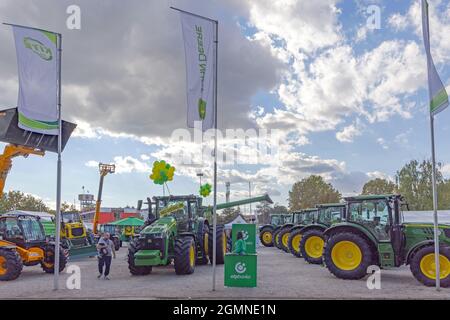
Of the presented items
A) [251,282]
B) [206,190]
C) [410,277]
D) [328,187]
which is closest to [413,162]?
[328,187]

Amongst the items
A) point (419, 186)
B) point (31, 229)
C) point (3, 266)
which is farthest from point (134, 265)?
point (419, 186)

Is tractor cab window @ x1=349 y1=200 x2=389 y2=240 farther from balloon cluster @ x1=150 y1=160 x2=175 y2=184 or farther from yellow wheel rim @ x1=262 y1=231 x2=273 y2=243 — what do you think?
yellow wheel rim @ x1=262 y1=231 x2=273 y2=243

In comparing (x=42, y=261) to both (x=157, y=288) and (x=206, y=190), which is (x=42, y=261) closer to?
(x=157, y=288)

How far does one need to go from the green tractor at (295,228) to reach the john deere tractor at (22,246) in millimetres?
9376

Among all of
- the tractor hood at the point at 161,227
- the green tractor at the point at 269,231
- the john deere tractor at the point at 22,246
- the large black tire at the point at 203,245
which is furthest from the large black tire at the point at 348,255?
the green tractor at the point at 269,231

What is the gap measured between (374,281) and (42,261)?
985 cm

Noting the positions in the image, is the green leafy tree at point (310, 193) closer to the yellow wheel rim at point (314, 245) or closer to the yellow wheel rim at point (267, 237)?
the yellow wheel rim at point (267, 237)

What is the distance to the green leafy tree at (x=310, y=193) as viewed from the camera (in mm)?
63188

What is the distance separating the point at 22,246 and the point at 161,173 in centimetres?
812

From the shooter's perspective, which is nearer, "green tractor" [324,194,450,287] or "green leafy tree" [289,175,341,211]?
"green tractor" [324,194,450,287]

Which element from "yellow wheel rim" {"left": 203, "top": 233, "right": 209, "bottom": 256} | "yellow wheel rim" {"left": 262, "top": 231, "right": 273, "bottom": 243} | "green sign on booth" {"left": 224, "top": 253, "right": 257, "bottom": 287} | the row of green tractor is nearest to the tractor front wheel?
"yellow wheel rim" {"left": 262, "top": 231, "right": 273, "bottom": 243}

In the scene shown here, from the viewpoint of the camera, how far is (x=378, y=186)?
62312 millimetres

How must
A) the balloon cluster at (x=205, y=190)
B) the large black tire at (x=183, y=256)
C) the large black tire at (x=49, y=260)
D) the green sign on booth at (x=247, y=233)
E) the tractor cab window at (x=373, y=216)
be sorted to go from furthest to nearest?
the balloon cluster at (x=205, y=190), the large black tire at (x=49, y=260), the large black tire at (x=183, y=256), the tractor cab window at (x=373, y=216), the green sign on booth at (x=247, y=233)

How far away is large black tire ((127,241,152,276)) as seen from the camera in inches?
503
